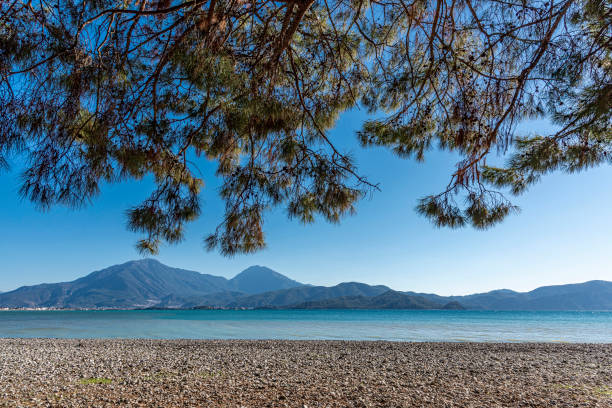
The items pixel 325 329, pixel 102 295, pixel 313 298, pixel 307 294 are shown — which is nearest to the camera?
pixel 325 329

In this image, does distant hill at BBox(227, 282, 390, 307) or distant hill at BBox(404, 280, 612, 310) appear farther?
distant hill at BBox(227, 282, 390, 307)

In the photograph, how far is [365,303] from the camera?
90375 mm

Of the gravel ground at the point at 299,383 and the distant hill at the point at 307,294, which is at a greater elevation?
the gravel ground at the point at 299,383

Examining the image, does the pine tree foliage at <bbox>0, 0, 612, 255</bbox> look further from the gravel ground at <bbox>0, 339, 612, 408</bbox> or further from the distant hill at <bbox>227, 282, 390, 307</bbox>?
the distant hill at <bbox>227, 282, 390, 307</bbox>

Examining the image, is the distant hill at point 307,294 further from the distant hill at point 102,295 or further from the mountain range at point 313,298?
the distant hill at point 102,295

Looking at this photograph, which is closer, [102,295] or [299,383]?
[299,383]

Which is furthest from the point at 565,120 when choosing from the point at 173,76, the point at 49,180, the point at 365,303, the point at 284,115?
the point at 365,303

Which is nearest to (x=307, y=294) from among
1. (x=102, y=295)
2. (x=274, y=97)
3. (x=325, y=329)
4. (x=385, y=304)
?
(x=385, y=304)

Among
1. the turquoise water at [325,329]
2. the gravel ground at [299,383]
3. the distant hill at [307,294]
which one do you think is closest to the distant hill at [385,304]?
the distant hill at [307,294]

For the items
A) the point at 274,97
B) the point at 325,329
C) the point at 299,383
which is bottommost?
the point at 325,329

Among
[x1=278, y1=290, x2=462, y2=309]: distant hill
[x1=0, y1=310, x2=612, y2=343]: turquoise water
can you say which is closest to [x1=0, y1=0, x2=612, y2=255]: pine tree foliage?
[x1=0, y1=310, x2=612, y2=343]: turquoise water

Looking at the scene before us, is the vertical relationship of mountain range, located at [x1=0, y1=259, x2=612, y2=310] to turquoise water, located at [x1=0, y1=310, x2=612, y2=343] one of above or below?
below

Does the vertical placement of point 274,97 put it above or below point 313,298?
above

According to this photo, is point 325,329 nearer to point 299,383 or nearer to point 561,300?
point 299,383
